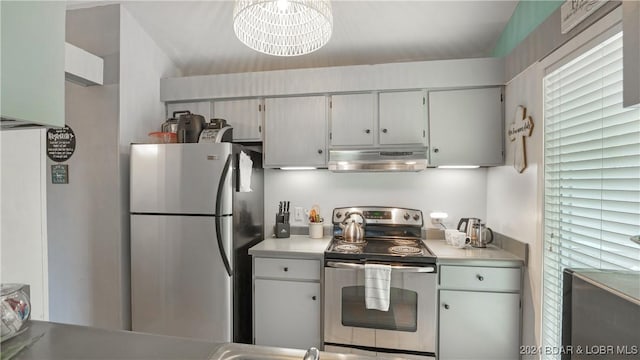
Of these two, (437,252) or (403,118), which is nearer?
(437,252)

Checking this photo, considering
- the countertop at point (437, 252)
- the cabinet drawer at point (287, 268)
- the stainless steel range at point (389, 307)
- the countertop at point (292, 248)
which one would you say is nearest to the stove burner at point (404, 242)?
the countertop at point (437, 252)

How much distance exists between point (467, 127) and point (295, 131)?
1373 millimetres

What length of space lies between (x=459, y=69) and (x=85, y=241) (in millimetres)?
3209

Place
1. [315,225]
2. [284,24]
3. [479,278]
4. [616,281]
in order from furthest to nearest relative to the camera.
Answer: [315,225]
[479,278]
[284,24]
[616,281]

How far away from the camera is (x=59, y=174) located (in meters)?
2.21

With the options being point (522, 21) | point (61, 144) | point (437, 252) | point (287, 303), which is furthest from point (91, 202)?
point (522, 21)

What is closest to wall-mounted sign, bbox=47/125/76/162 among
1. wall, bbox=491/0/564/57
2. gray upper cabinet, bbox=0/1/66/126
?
gray upper cabinet, bbox=0/1/66/126

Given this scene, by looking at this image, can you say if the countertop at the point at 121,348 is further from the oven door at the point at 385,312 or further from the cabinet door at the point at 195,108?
the cabinet door at the point at 195,108

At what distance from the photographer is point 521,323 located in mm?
1804

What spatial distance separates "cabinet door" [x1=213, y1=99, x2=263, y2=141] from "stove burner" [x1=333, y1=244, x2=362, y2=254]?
1.14 metres

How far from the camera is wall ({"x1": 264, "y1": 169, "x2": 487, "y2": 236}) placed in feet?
7.91

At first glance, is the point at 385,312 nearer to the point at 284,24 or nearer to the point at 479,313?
the point at 479,313

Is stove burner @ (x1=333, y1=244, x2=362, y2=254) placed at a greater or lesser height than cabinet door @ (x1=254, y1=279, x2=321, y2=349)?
greater

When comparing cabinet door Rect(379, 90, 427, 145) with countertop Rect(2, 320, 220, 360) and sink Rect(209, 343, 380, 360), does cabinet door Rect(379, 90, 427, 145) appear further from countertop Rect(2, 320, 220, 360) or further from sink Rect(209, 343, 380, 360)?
countertop Rect(2, 320, 220, 360)
